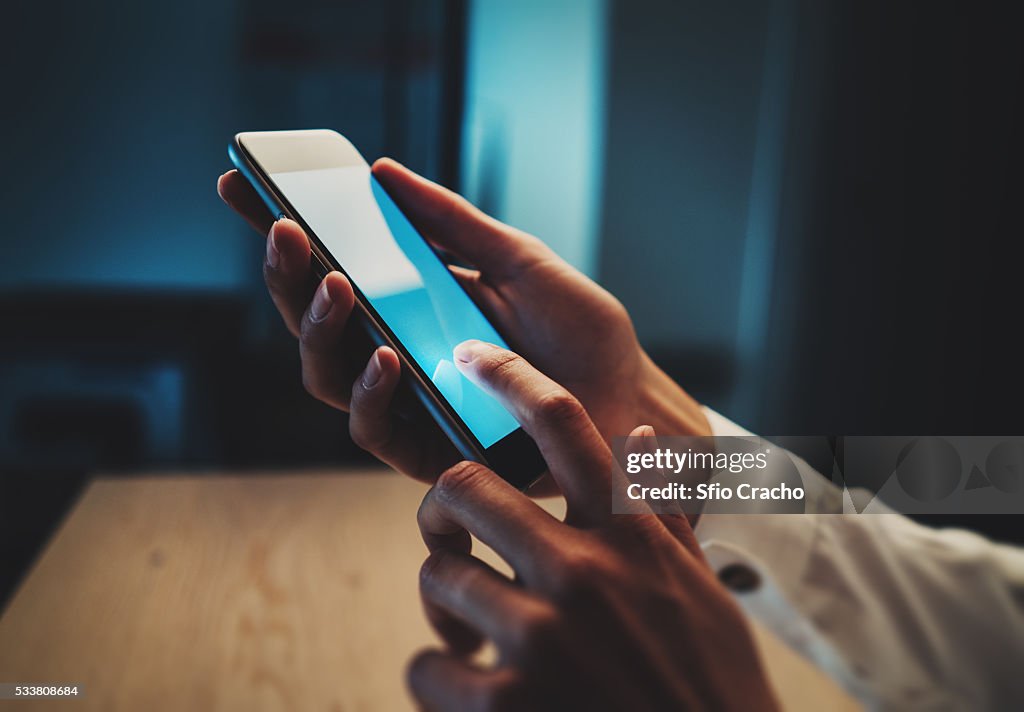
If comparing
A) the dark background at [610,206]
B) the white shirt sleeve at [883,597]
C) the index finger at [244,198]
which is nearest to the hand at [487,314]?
the index finger at [244,198]

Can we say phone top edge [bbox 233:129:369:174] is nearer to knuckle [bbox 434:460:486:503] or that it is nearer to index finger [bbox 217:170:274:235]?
index finger [bbox 217:170:274:235]

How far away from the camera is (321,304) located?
1.33ft

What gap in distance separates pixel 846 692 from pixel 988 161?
0.88m

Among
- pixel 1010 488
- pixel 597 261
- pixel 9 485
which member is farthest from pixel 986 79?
pixel 9 485

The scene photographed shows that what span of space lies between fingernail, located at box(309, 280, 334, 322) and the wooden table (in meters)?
0.14

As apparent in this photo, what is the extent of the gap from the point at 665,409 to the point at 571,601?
0.33 m

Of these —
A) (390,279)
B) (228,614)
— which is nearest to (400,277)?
(390,279)

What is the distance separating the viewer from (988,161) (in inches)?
40.3

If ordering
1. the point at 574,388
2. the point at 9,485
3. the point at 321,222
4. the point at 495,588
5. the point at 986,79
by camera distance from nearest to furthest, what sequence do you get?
the point at 495,588 < the point at 321,222 < the point at 574,388 < the point at 9,485 < the point at 986,79

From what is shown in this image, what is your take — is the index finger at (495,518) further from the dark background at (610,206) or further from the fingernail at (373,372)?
the dark background at (610,206)

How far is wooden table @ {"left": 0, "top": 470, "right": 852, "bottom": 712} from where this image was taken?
432mm

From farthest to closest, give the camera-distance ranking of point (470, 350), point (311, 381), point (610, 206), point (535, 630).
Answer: point (610, 206), point (311, 381), point (470, 350), point (535, 630)

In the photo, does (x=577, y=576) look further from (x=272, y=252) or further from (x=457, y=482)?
(x=272, y=252)

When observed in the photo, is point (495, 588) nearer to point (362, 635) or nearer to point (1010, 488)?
point (362, 635)
